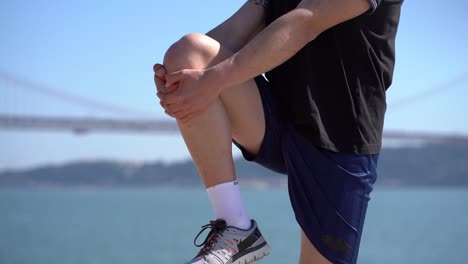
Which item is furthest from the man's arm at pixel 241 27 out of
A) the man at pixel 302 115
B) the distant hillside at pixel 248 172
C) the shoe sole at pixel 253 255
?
the distant hillside at pixel 248 172

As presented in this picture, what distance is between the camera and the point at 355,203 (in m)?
1.44

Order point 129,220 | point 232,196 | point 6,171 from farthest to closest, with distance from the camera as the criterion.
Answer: point 6,171 → point 129,220 → point 232,196

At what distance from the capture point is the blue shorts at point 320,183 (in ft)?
4.64

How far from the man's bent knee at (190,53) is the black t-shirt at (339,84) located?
0.58 ft

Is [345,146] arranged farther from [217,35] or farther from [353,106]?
[217,35]

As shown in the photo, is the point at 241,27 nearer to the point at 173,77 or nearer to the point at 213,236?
the point at 173,77

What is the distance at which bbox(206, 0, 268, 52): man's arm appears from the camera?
4.96ft

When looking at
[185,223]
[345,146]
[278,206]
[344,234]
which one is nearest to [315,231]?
[344,234]

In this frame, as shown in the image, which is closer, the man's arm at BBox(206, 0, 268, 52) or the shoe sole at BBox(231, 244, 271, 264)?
the shoe sole at BBox(231, 244, 271, 264)

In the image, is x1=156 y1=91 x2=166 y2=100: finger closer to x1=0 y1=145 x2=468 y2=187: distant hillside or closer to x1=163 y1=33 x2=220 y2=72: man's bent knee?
x1=163 y1=33 x2=220 y2=72: man's bent knee

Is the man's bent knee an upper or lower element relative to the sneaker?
upper

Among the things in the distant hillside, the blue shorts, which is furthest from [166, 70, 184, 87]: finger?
the distant hillside

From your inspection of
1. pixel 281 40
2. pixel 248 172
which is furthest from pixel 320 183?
pixel 248 172

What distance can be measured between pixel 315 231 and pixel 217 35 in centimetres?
43
